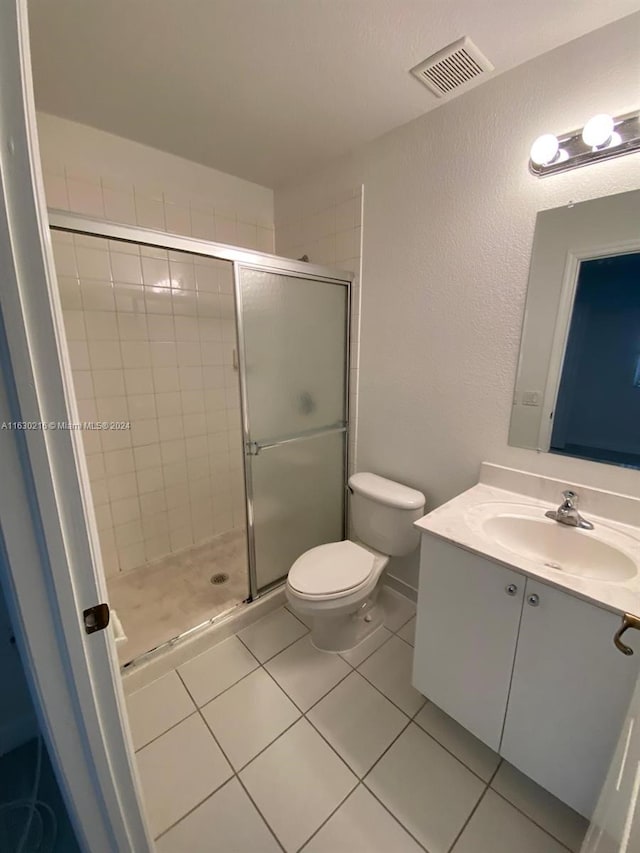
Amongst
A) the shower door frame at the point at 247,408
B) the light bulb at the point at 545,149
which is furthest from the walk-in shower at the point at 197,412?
the light bulb at the point at 545,149

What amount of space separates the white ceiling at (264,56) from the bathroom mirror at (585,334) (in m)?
0.56

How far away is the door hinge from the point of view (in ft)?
1.96

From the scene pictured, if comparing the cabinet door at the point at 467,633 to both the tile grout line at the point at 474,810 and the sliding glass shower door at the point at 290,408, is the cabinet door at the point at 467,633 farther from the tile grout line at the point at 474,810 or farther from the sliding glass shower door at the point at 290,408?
Answer: the sliding glass shower door at the point at 290,408

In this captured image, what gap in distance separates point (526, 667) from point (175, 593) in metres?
1.68

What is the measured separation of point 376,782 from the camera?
114 centimetres

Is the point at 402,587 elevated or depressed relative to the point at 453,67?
depressed

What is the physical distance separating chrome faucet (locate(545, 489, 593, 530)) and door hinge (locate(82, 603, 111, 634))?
1.35 m

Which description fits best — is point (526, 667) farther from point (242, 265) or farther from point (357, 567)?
point (242, 265)

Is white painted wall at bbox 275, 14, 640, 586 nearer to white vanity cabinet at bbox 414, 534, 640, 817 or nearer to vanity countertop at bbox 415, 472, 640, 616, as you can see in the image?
vanity countertop at bbox 415, 472, 640, 616

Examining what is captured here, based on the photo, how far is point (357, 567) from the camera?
1590 millimetres

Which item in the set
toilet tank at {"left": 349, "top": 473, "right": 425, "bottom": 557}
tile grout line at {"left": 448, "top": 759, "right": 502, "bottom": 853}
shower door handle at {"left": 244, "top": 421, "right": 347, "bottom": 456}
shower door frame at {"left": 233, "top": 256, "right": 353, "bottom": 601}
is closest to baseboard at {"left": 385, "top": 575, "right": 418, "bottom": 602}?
toilet tank at {"left": 349, "top": 473, "right": 425, "bottom": 557}

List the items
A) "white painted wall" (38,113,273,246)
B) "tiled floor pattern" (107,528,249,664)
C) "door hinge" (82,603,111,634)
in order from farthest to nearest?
1. "tiled floor pattern" (107,528,249,664)
2. "white painted wall" (38,113,273,246)
3. "door hinge" (82,603,111,634)

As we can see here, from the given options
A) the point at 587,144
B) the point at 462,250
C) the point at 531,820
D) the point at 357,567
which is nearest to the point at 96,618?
the point at 357,567

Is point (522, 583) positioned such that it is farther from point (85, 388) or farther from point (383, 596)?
point (85, 388)
